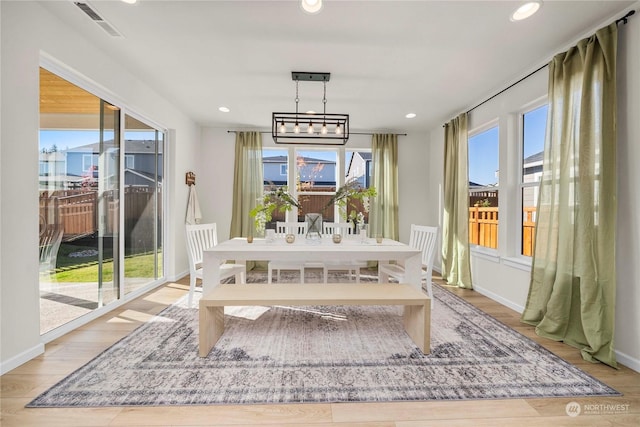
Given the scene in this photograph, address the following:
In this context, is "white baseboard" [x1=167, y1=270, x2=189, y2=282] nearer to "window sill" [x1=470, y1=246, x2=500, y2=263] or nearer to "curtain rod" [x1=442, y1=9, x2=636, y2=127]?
"window sill" [x1=470, y1=246, x2=500, y2=263]

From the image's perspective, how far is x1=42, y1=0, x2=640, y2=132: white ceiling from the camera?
207cm

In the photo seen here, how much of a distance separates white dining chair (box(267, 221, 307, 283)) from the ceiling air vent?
2405mm

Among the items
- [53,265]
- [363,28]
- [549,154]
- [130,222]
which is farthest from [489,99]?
[53,265]

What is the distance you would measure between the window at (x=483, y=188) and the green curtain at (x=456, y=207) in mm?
196

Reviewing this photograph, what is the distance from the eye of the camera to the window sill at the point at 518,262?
9.87 ft

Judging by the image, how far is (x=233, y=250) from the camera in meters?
2.63

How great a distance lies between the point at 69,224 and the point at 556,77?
4473mm

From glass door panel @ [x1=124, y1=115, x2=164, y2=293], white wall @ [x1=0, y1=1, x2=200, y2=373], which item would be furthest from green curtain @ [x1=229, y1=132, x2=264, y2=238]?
white wall @ [x1=0, y1=1, x2=200, y2=373]

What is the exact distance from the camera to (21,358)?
77.9 inches
